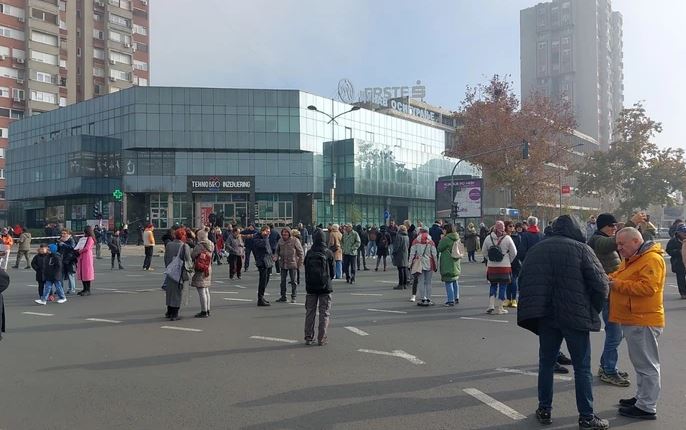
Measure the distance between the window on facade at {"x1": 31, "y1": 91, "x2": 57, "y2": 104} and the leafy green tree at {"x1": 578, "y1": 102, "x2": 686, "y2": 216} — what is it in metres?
66.7

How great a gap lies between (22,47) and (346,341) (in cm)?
8003

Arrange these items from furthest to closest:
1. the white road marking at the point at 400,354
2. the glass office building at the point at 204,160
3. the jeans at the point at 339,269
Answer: the glass office building at the point at 204,160, the jeans at the point at 339,269, the white road marking at the point at 400,354

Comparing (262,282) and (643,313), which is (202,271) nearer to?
(262,282)

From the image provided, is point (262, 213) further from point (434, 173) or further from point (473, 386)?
point (473, 386)

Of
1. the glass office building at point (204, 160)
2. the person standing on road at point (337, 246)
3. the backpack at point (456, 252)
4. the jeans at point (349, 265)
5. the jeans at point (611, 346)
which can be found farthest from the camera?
the glass office building at point (204, 160)

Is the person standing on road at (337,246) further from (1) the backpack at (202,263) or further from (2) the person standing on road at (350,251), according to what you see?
(1) the backpack at (202,263)

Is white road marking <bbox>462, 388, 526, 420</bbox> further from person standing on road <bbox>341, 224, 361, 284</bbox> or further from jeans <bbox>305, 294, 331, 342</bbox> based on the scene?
person standing on road <bbox>341, 224, 361, 284</bbox>

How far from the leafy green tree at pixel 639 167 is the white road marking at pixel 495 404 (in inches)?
1731

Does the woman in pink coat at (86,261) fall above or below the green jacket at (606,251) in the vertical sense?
below

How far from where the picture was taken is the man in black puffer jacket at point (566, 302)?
481 cm

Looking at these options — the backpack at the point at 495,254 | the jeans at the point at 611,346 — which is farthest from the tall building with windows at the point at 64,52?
the jeans at the point at 611,346

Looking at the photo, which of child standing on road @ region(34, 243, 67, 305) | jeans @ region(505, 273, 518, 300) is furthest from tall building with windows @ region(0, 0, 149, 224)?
jeans @ region(505, 273, 518, 300)

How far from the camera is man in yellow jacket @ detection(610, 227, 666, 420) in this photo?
5125 millimetres

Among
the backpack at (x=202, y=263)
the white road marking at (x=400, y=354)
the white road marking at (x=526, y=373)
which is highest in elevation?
the backpack at (x=202, y=263)
